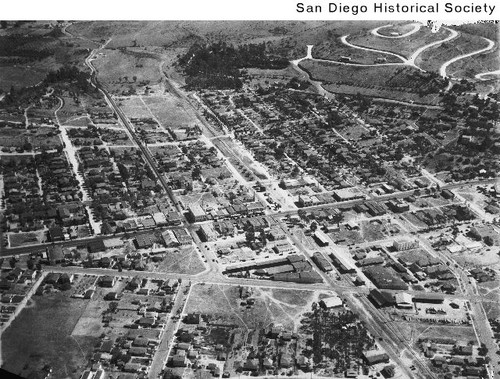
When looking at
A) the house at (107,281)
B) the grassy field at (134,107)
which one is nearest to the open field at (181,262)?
the house at (107,281)

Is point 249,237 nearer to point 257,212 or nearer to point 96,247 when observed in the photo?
point 257,212

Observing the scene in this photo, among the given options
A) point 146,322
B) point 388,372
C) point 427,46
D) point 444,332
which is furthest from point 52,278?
point 427,46

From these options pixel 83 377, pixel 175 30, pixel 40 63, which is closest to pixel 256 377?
pixel 83 377

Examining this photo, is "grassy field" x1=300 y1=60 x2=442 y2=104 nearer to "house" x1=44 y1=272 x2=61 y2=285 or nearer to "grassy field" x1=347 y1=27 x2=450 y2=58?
"grassy field" x1=347 y1=27 x2=450 y2=58

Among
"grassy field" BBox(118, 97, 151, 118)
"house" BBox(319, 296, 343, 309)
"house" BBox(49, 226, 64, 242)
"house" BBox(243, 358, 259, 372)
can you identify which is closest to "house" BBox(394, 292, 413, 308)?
"house" BBox(319, 296, 343, 309)

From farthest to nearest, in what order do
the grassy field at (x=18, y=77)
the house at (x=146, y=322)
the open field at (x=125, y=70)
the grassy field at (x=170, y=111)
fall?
1. the open field at (x=125, y=70)
2. the grassy field at (x=18, y=77)
3. the grassy field at (x=170, y=111)
4. the house at (x=146, y=322)

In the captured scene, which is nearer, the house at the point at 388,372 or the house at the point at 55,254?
the house at the point at 388,372

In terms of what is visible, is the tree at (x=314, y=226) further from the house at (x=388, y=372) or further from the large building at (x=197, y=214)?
the house at (x=388, y=372)
